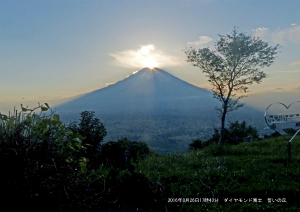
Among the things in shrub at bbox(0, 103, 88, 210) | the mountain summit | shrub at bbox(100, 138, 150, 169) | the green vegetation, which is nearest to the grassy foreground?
the green vegetation

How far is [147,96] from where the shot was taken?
4819 cm

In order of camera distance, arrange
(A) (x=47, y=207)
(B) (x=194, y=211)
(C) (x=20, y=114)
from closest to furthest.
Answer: (A) (x=47, y=207) < (C) (x=20, y=114) < (B) (x=194, y=211)

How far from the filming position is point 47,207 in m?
2.58

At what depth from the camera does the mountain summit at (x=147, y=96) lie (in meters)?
42.2

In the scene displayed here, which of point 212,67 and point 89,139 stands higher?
point 212,67

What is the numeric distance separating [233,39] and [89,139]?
30.7 feet

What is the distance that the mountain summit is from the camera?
139 ft

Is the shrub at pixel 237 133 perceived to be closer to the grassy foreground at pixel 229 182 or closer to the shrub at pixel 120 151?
the grassy foreground at pixel 229 182

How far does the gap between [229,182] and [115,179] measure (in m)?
2.11

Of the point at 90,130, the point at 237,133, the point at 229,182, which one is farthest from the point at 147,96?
the point at 229,182

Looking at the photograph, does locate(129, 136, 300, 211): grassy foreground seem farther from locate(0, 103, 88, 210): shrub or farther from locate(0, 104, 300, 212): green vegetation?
locate(0, 103, 88, 210): shrub

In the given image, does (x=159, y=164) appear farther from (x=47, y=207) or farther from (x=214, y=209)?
(x=47, y=207)

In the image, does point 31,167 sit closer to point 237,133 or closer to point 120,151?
point 120,151

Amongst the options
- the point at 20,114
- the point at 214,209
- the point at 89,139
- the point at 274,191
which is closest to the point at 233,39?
the point at 89,139
